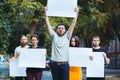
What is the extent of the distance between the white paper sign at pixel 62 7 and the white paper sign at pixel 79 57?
84 centimetres

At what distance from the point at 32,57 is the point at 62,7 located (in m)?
1.38

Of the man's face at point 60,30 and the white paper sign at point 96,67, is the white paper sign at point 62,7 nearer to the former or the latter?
the man's face at point 60,30

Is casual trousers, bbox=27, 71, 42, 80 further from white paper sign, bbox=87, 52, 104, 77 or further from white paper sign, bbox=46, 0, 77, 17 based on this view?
white paper sign, bbox=46, 0, 77, 17

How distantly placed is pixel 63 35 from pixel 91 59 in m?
1.15

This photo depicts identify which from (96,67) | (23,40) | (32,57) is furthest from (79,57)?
(23,40)

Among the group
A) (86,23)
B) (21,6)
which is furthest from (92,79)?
(86,23)

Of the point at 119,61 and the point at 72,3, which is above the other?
the point at 72,3

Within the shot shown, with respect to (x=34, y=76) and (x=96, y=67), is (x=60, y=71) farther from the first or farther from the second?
(x=96, y=67)

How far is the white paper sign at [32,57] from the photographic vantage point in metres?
9.49

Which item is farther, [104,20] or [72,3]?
[104,20]

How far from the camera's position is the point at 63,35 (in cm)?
864

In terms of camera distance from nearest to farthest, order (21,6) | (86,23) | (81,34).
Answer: (21,6), (86,23), (81,34)

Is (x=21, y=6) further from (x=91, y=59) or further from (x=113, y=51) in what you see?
(x=113, y=51)

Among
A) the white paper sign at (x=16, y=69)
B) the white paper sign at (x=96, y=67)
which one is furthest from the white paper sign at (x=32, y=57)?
the white paper sign at (x=96, y=67)
